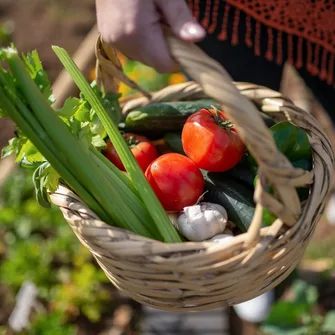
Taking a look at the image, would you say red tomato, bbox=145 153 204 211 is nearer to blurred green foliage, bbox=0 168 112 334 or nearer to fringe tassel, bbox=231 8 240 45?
fringe tassel, bbox=231 8 240 45

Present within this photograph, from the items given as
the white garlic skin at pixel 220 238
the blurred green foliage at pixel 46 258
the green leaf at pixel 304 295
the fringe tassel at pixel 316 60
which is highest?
the white garlic skin at pixel 220 238

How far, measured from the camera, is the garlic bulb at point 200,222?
1119mm

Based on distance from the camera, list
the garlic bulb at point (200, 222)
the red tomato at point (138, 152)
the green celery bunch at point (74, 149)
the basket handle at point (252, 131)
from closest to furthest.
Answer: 1. the basket handle at point (252, 131)
2. the green celery bunch at point (74, 149)
3. the garlic bulb at point (200, 222)
4. the red tomato at point (138, 152)

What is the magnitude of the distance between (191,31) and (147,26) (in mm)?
79

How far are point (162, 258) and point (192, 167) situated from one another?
0.28 m

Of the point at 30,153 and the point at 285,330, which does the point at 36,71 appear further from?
the point at 285,330

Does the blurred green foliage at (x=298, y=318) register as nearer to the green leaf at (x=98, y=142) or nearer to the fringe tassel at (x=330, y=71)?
the fringe tassel at (x=330, y=71)

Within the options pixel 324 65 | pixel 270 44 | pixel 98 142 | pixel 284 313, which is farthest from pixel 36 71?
pixel 284 313

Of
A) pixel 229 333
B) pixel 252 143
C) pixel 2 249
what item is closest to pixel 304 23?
pixel 252 143

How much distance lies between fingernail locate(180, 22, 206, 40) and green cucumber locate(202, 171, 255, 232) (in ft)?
1.23

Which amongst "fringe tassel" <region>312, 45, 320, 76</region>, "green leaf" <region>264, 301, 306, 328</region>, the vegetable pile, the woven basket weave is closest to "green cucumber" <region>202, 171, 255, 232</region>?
the vegetable pile

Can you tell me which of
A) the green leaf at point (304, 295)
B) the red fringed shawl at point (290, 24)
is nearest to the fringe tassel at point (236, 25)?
the red fringed shawl at point (290, 24)

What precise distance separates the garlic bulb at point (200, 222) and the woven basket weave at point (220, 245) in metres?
0.10

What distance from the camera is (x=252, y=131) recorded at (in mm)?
916
